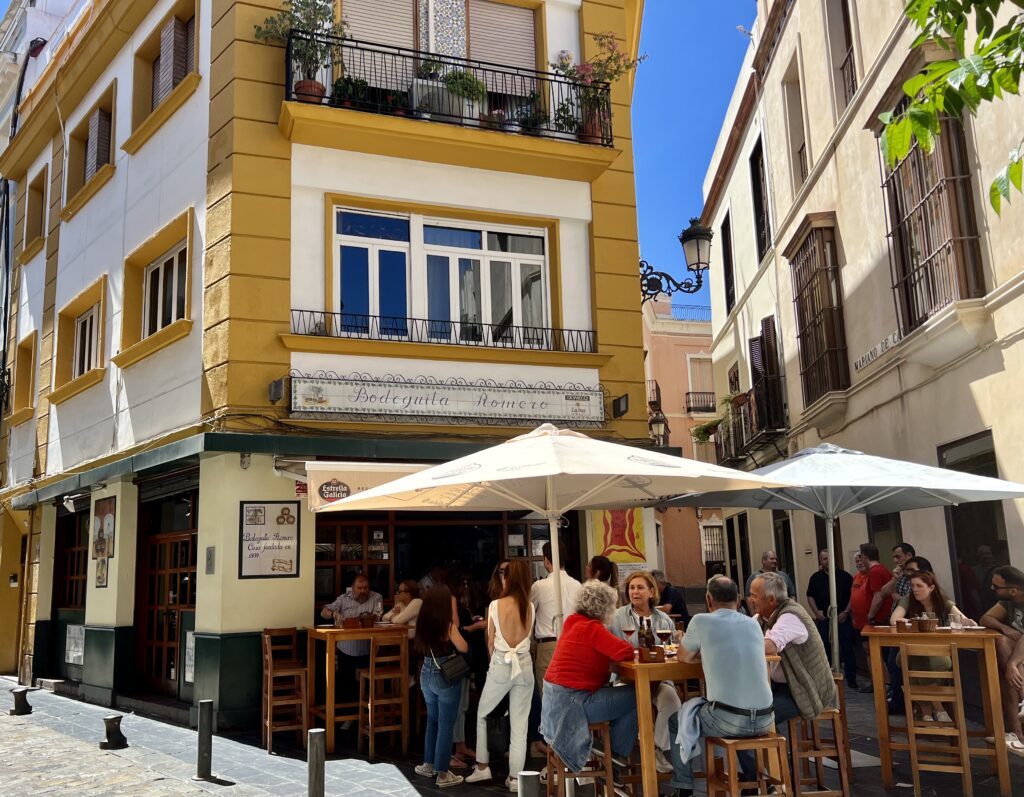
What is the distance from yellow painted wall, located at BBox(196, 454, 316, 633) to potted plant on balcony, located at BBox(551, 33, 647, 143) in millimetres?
5932

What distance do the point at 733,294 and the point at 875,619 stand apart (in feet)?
47.7

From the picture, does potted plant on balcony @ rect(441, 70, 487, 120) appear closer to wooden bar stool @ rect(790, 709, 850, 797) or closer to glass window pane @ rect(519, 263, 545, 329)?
glass window pane @ rect(519, 263, 545, 329)

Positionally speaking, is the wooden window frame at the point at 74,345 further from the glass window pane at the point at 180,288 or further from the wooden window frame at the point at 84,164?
the glass window pane at the point at 180,288

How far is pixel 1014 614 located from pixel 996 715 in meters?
1.61

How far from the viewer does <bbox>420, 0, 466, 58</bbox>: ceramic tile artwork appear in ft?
41.3

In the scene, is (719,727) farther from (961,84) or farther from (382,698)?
(382,698)

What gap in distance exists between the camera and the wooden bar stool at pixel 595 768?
21.6 feet

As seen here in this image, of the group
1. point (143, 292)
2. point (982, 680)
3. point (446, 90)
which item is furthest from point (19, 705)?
point (982, 680)

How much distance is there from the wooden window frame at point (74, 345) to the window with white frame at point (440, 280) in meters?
4.74

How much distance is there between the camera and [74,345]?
15.9m

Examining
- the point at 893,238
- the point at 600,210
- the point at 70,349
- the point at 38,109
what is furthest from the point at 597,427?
the point at 38,109

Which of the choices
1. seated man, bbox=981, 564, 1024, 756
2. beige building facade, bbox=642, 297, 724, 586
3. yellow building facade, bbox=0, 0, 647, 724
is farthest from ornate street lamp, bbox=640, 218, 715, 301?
beige building facade, bbox=642, 297, 724, 586

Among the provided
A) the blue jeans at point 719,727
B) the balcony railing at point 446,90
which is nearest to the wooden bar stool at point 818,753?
the blue jeans at point 719,727

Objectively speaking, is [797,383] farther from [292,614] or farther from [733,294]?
[292,614]
